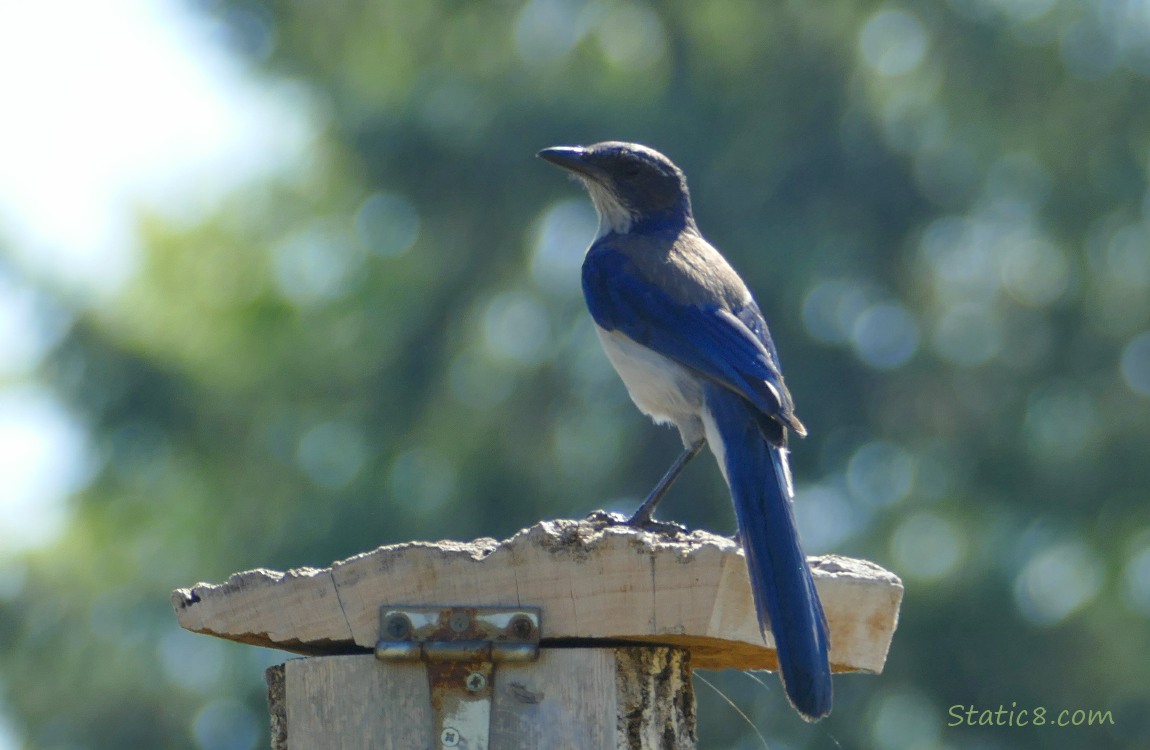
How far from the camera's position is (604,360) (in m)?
10.7

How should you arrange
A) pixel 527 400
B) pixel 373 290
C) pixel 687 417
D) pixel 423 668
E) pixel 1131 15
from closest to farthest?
pixel 423 668 → pixel 687 417 → pixel 527 400 → pixel 373 290 → pixel 1131 15

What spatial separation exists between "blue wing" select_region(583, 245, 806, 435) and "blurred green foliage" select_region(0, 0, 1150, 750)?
4.54 metres

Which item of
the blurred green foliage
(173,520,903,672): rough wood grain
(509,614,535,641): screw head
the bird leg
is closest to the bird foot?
the bird leg

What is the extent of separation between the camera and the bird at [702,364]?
142 inches

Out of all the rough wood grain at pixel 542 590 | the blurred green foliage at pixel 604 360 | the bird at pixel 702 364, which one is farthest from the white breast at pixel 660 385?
the blurred green foliage at pixel 604 360

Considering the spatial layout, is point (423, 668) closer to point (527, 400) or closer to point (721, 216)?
point (527, 400)

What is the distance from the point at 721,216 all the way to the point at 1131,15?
Result: 12.9 feet

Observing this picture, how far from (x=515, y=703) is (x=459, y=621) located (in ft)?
0.76

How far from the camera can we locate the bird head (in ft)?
20.7

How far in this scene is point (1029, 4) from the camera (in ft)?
40.5

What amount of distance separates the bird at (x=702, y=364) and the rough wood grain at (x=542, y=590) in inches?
5.2

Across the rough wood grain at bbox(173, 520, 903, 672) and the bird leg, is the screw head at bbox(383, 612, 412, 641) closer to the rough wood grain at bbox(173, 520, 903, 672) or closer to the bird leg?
the rough wood grain at bbox(173, 520, 903, 672)

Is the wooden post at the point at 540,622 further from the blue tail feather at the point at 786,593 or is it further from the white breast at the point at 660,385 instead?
the white breast at the point at 660,385

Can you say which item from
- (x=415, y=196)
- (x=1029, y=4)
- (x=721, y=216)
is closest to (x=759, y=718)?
(x=721, y=216)
